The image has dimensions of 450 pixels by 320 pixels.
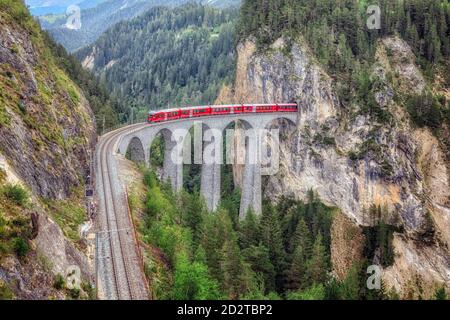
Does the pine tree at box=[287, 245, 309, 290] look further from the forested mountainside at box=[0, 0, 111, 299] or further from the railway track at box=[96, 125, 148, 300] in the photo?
the forested mountainside at box=[0, 0, 111, 299]

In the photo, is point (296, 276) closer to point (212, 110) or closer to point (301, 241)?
point (301, 241)

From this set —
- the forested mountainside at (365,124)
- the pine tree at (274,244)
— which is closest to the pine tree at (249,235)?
the pine tree at (274,244)

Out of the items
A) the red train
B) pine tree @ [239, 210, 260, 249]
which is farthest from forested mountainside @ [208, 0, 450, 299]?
pine tree @ [239, 210, 260, 249]

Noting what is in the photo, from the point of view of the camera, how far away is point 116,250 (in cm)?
3278

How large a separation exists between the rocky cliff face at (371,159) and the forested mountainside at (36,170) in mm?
44461

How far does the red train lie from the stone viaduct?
822 millimetres

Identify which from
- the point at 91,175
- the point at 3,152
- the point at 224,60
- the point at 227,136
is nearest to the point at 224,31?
the point at 224,60

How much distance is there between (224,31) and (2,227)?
18659cm

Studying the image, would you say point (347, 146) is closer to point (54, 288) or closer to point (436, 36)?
point (436, 36)

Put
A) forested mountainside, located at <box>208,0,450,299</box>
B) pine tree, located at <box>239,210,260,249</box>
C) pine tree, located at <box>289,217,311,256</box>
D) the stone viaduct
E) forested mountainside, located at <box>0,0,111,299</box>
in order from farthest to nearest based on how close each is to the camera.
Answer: forested mountainside, located at <box>208,0,450,299</box> < the stone viaduct < pine tree, located at <box>289,217,311,256</box> < pine tree, located at <box>239,210,260,249</box> < forested mountainside, located at <box>0,0,111,299</box>

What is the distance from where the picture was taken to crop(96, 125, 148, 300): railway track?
28500 mm

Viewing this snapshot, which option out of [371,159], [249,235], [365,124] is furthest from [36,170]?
[365,124]
